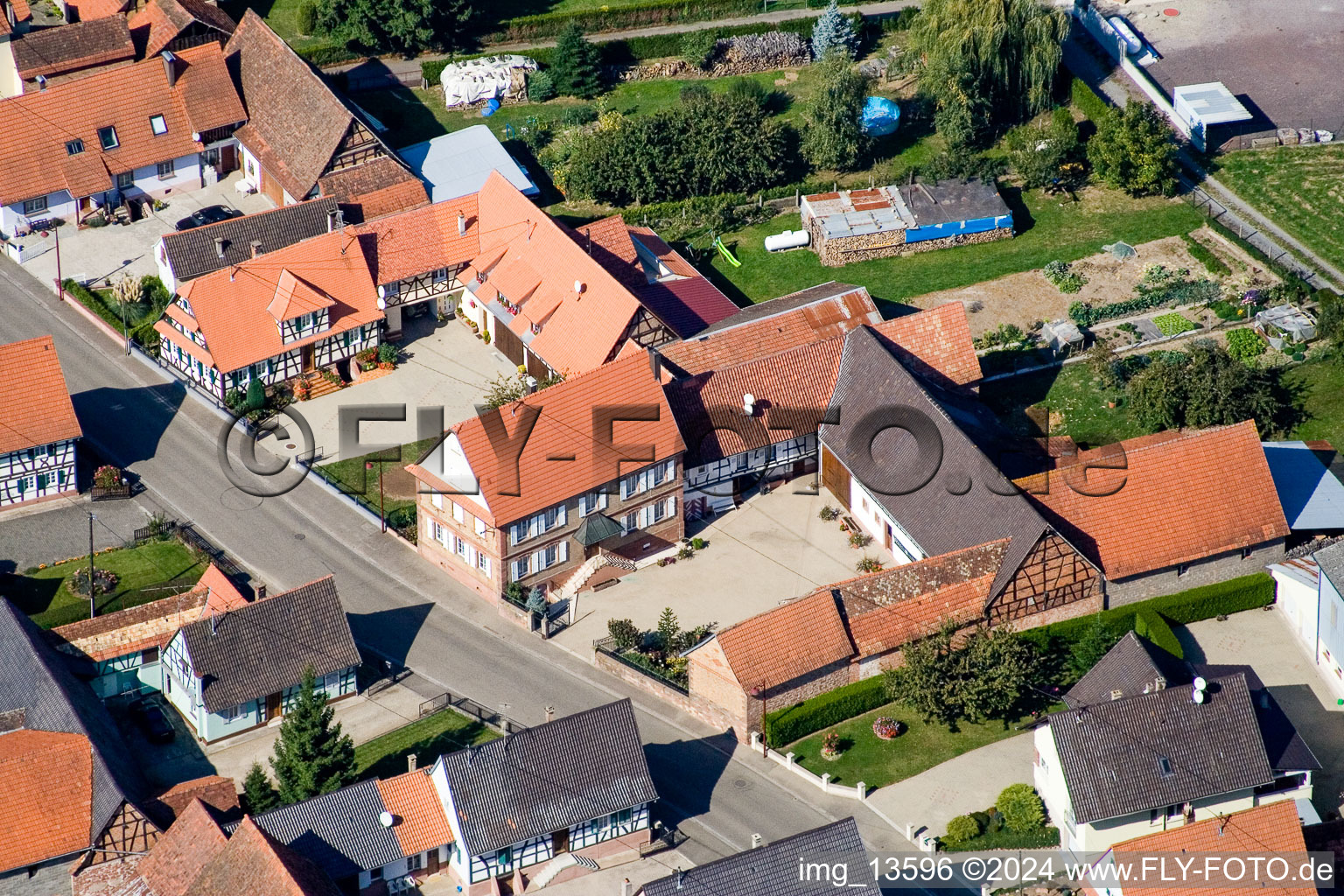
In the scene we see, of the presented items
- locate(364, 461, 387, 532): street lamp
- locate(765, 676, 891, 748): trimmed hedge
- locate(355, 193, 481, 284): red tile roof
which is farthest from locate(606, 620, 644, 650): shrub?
locate(355, 193, 481, 284): red tile roof

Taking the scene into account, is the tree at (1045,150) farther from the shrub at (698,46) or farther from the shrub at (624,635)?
the shrub at (624,635)

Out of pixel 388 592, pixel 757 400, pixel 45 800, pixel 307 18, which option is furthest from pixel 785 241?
pixel 45 800

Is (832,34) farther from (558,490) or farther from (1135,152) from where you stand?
(558,490)

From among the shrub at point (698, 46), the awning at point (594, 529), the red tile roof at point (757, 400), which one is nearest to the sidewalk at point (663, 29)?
the shrub at point (698, 46)

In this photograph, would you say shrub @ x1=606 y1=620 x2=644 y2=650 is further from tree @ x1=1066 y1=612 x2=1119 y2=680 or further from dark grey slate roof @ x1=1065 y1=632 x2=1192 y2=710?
tree @ x1=1066 y1=612 x2=1119 y2=680

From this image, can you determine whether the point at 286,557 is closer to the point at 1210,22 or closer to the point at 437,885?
the point at 437,885

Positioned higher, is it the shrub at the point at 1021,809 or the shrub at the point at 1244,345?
the shrub at the point at 1244,345

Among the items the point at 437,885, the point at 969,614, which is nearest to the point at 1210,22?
the point at 969,614
